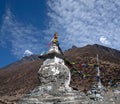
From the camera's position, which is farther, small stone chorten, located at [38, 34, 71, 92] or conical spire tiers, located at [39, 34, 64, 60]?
conical spire tiers, located at [39, 34, 64, 60]

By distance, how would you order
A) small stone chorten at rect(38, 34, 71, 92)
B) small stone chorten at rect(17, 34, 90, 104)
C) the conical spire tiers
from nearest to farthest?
small stone chorten at rect(17, 34, 90, 104) → small stone chorten at rect(38, 34, 71, 92) → the conical spire tiers

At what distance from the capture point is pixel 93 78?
49469 mm

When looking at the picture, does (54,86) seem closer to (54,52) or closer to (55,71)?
(55,71)

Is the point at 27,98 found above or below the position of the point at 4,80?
below

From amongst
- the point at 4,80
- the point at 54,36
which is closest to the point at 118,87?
the point at 54,36

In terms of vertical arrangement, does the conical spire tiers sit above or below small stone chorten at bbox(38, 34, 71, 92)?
above

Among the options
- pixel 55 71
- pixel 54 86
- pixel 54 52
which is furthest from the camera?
pixel 54 52

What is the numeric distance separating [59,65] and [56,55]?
0.49 metres

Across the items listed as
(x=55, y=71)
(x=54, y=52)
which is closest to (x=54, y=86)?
(x=55, y=71)

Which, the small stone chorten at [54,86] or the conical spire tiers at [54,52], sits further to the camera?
the conical spire tiers at [54,52]

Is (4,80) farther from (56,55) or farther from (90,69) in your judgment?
(56,55)

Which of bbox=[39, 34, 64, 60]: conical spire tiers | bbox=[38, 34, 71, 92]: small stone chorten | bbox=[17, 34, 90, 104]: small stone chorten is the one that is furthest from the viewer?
bbox=[39, 34, 64, 60]: conical spire tiers

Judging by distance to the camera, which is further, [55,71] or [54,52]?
[54,52]

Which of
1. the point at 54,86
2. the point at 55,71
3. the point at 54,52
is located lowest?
the point at 54,86
